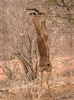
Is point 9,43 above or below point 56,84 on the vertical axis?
above

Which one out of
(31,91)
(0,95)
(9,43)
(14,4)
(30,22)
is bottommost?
(0,95)

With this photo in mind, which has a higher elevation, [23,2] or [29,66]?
[23,2]

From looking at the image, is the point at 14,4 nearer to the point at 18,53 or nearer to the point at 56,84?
the point at 18,53

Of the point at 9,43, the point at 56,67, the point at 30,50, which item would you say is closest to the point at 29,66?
the point at 30,50

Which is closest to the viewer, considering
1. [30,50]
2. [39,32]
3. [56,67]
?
[39,32]

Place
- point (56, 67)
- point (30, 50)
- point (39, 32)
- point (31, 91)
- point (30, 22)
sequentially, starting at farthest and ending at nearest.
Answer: point (56, 67) → point (30, 50) → point (30, 22) → point (31, 91) → point (39, 32)

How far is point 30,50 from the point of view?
21.7 ft

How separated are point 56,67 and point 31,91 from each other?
683 cm

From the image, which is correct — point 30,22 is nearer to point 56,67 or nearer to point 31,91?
point 31,91

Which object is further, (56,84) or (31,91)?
(56,84)

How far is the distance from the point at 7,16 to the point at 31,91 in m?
3.67

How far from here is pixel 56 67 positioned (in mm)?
10844

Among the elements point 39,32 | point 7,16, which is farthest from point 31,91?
point 7,16

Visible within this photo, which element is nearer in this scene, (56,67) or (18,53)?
(18,53)
